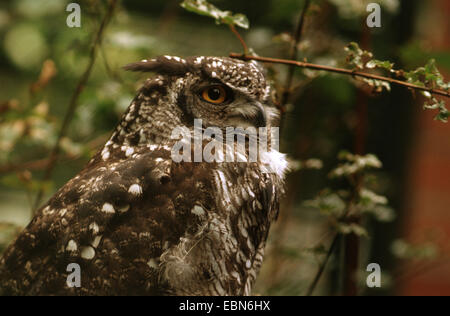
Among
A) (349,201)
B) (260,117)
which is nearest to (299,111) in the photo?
(349,201)

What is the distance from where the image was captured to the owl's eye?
151 centimetres

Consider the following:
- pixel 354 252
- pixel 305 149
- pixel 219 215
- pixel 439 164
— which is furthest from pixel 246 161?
pixel 439 164

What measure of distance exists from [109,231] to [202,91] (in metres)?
0.53

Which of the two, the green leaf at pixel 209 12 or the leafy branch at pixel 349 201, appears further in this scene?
the leafy branch at pixel 349 201

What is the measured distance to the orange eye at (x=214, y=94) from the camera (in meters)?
1.51

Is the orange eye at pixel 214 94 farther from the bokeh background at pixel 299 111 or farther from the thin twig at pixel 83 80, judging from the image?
the thin twig at pixel 83 80

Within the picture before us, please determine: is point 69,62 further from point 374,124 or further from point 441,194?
point 441,194

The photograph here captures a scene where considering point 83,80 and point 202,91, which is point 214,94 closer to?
point 202,91

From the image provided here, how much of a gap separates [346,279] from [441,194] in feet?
10.2

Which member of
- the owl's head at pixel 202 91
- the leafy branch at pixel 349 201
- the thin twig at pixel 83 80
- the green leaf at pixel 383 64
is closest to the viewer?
the green leaf at pixel 383 64

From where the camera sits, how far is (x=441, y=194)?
14.9 feet

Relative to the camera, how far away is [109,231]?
1.35 metres

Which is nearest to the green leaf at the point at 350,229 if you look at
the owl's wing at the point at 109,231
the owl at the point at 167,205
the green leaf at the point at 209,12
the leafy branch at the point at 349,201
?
the leafy branch at the point at 349,201

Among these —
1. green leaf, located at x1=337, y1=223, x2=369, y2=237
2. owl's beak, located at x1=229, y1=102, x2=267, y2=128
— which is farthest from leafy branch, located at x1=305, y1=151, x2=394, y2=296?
owl's beak, located at x1=229, y1=102, x2=267, y2=128
